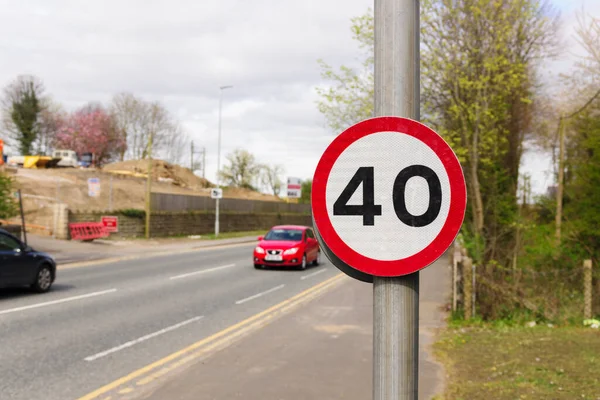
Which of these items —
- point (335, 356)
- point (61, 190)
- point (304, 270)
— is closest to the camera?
point (335, 356)

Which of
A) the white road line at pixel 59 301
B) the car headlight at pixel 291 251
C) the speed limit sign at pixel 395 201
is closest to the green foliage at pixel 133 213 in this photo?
the car headlight at pixel 291 251

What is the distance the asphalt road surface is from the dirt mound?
167ft

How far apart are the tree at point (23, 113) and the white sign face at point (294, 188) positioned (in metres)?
31.1

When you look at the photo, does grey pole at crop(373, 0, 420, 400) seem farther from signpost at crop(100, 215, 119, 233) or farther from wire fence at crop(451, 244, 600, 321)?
signpost at crop(100, 215, 119, 233)

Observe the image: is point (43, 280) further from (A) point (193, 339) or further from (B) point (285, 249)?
(B) point (285, 249)

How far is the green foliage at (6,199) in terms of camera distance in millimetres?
21938

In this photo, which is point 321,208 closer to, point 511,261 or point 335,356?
point 335,356

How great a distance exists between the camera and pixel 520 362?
7172 millimetres

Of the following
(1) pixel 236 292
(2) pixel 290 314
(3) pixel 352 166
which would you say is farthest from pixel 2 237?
(3) pixel 352 166

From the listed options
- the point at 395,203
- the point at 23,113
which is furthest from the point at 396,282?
the point at 23,113

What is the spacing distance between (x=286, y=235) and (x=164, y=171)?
5400 cm

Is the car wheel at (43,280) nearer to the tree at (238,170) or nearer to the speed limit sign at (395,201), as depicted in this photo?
the speed limit sign at (395,201)

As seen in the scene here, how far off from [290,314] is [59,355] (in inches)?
178

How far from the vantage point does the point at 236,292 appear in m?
14.8
